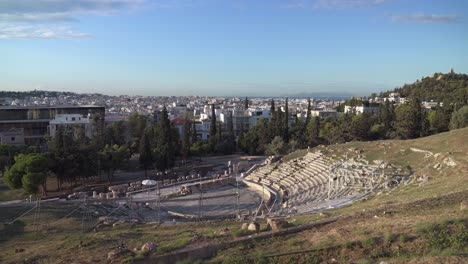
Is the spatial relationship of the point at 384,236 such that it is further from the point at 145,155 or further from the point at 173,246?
the point at 145,155

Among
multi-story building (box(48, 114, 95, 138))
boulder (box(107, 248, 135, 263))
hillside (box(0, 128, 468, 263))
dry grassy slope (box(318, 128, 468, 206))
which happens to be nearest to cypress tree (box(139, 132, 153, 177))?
dry grassy slope (box(318, 128, 468, 206))

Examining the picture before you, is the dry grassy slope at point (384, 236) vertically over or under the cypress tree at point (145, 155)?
over

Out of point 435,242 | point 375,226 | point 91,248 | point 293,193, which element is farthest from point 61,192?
point 435,242

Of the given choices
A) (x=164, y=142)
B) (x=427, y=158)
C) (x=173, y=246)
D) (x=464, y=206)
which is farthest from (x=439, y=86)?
(x=173, y=246)

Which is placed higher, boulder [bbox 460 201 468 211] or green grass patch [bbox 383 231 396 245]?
boulder [bbox 460 201 468 211]

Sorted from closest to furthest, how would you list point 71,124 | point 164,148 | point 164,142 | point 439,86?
point 164,148 < point 164,142 < point 71,124 < point 439,86

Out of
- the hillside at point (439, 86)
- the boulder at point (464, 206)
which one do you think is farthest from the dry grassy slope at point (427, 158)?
the hillside at point (439, 86)

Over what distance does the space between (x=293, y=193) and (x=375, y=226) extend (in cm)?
1460

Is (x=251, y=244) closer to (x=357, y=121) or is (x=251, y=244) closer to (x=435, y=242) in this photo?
(x=435, y=242)

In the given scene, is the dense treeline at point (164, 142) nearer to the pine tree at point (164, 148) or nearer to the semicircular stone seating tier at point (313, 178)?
the pine tree at point (164, 148)

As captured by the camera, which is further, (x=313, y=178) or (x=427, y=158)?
(x=313, y=178)

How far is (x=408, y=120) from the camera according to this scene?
40.2 metres

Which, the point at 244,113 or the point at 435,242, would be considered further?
the point at 244,113

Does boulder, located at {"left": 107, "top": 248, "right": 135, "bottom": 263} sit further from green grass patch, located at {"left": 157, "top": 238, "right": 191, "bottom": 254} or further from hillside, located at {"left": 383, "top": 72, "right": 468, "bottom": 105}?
hillside, located at {"left": 383, "top": 72, "right": 468, "bottom": 105}
